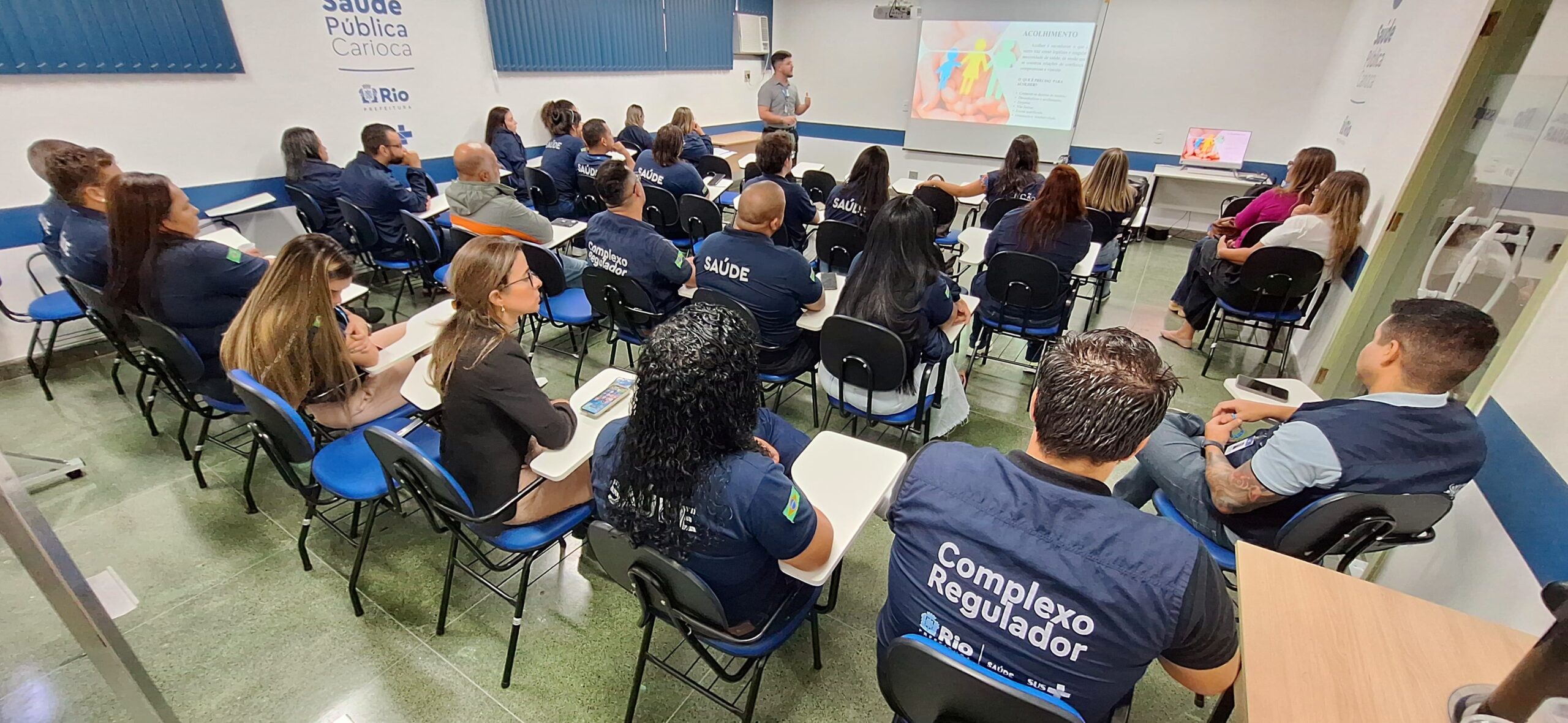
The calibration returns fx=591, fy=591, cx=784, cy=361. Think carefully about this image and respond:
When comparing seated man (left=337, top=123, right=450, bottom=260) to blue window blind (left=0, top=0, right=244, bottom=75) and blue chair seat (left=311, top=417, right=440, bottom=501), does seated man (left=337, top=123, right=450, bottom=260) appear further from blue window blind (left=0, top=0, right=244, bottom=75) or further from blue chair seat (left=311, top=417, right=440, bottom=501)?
blue chair seat (left=311, top=417, right=440, bottom=501)

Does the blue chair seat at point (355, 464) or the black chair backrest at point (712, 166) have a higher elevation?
the black chair backrest at point (712, 166)

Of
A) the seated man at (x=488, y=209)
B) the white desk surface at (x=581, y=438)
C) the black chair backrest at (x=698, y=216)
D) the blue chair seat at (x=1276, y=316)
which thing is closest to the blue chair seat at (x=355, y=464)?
the white desk surface at (x=581, y=438)

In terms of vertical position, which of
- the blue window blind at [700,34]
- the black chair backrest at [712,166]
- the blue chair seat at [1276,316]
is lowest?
the blue chair seat at [1276,316]

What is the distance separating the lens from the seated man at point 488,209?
11.4ft

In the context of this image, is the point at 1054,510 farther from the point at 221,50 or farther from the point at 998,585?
the point at 221,50

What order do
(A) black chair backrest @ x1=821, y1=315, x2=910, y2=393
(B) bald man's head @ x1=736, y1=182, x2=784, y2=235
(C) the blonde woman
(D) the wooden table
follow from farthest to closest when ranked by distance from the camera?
(C) the blonde woman, (B) bald man's head @ x1=736, y1=182, x2=784, y2=235, (A) black chair backrest @ x1=821, y1=315, x2=910, y2=393, (D) the wooden table

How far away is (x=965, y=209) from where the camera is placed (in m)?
7.07

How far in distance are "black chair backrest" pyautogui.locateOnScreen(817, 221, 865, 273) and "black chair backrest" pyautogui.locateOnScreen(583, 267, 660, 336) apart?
4.94ft

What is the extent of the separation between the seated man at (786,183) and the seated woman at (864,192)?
0.76 feet

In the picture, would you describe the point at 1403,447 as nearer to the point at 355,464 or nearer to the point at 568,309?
the point at 355,464

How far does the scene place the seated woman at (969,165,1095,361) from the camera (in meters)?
2.97

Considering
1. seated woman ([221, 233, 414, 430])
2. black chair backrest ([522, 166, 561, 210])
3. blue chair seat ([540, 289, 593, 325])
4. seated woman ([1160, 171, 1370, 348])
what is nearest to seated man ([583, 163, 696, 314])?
blue chair seat ([540, 289, 593, 325])

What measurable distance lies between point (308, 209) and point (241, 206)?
1.13ft

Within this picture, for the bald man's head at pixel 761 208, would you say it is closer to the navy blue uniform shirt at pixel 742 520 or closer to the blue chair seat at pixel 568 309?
the blue chair seat at pixel 568 309
